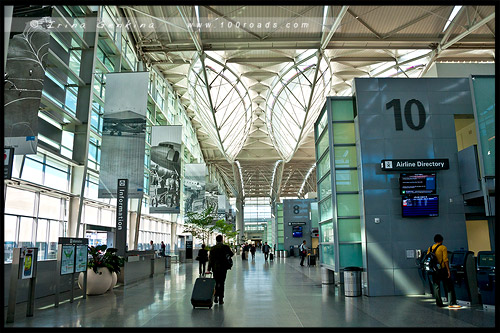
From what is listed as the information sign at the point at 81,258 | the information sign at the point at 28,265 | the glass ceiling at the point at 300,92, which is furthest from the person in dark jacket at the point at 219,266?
the glass ceiling at the point at 300,92

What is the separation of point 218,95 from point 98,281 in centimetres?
3033

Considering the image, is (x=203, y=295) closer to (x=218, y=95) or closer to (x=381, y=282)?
(x=381, y=282)

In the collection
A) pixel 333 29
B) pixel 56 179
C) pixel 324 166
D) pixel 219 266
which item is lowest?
pixel 219 266

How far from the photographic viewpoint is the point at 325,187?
1423 cm

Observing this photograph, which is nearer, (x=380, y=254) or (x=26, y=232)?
(x=380, y=254)

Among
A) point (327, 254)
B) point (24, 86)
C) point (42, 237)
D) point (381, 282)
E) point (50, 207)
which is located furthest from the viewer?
point (50, 207)

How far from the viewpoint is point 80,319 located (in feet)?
24.6

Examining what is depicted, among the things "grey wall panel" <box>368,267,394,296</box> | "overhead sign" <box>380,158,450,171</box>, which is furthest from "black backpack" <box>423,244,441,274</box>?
"overhead sign" <box>380,158,450,171</box>

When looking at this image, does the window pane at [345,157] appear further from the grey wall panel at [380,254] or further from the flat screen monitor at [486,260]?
the flat screen monitor at [486,260]

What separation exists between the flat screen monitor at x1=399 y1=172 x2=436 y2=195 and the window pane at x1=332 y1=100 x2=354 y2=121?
2.77 metres

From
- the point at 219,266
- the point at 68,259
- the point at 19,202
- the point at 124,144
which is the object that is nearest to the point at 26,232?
the point at 19,202

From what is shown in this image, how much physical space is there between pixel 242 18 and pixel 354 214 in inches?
366

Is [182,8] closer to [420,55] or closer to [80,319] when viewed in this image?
[80,319]

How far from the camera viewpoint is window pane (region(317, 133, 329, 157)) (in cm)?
1393
